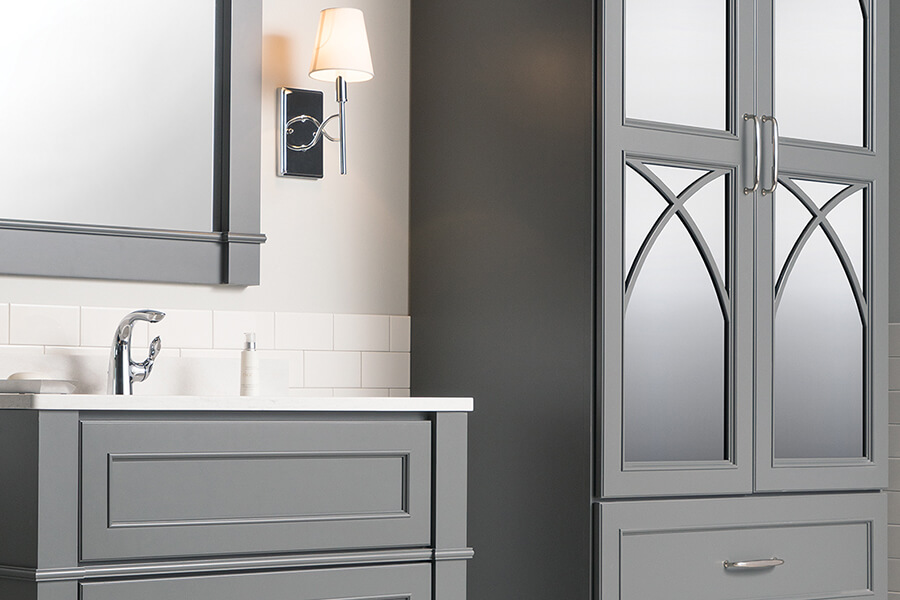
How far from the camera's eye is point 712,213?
2.28 meters

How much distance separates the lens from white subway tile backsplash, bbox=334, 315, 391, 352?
8.73 ft

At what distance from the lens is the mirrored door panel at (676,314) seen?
2188 millimetres

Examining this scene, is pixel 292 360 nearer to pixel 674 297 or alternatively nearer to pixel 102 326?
pixel 102 326

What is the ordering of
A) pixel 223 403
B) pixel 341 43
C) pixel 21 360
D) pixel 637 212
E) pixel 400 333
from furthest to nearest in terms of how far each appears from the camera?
pixel 400 333
pixel 341 43
pixel 21 360
pixel 637 212
pixel 223 403

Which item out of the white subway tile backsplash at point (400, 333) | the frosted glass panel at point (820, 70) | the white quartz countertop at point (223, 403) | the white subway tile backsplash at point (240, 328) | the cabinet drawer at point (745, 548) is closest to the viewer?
the white quartz countertop at point (223, 403)

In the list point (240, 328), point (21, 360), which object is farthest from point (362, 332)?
point (21, 360)

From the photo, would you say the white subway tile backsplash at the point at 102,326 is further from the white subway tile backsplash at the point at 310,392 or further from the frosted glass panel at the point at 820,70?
the frosted glass panel at the point at 820,70

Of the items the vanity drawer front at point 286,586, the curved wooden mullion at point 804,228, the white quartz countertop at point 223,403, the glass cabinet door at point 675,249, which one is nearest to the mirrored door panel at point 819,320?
the curved wooden mullion at point 804,228

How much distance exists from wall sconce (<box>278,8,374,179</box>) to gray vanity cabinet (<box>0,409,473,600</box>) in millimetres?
792

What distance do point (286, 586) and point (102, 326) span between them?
2.50 ft

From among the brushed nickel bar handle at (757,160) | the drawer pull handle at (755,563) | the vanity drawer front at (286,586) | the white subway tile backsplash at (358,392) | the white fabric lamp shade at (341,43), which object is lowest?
the drawer pull handle at (755,563)

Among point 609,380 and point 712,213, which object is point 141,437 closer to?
point 609,380

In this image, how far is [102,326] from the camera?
238 cm

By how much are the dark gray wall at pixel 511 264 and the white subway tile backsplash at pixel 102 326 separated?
66 centimetres
